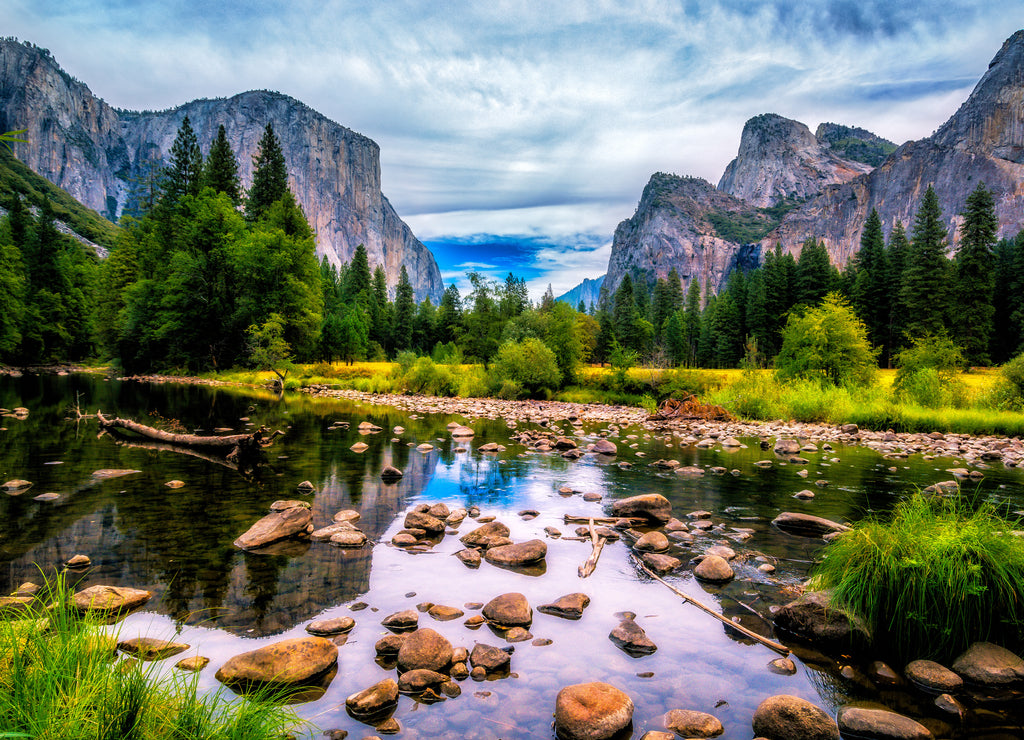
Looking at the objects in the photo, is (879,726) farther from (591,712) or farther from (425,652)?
(425,652)

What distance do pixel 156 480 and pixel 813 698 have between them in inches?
437

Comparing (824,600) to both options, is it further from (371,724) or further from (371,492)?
(371,492)

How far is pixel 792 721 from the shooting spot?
338 centimetres

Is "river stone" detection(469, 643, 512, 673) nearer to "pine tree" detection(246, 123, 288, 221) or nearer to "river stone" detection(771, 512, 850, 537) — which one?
"river stone" detection(771, 512, 850, 537)

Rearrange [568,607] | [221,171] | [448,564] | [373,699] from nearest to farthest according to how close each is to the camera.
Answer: [373,699] → [568,607] → [448,564] → [221,171]

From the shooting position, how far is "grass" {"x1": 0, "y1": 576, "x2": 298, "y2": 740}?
210 centimetres

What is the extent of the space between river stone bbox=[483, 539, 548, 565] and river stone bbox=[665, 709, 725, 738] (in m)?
3.12

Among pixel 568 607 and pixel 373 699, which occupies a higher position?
pixel 373 699

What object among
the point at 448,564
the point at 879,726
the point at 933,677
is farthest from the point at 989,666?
the point at 448,564

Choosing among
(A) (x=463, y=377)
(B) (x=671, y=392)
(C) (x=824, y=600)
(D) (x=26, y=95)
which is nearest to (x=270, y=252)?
(A) (x=463, y=377)

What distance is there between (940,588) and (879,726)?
5.14ft

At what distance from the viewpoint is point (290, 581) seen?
566 cm

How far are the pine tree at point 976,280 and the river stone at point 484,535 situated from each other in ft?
201

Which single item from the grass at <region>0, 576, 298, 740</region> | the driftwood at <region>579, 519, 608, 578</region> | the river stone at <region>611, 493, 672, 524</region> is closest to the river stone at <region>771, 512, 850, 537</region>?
the river stone at <region>611, 493, 672, 524</region>
